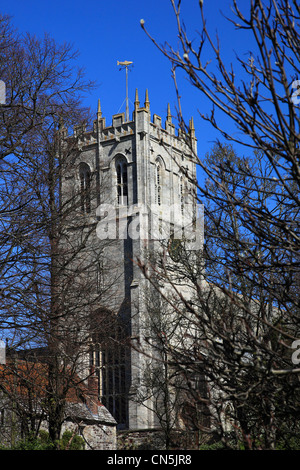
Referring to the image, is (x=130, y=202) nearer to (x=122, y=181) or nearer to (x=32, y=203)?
(x=122, y=181)

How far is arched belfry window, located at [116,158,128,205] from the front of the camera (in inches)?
1688

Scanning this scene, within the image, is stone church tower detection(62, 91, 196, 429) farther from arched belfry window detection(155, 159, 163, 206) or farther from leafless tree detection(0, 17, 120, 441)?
leafless tree detection(0, 17, 120, 441)

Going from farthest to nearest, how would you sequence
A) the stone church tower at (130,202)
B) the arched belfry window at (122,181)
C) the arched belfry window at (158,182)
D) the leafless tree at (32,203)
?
the arched belfry window at (158,182) < the arched belfry window at (122,181) < the stone church tower at (130,202) < the leafless tree at (32,203)

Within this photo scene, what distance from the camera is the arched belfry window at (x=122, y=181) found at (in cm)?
4288

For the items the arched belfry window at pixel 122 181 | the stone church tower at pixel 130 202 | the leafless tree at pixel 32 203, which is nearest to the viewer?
the leafless tree at pixel 32 203

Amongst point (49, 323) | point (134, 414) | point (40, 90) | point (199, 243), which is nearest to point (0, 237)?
point (49, 323)

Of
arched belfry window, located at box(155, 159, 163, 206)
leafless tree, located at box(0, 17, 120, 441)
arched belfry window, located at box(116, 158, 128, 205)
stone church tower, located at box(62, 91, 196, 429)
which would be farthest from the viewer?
arched belfry window, located at box(155, 159, 163, 206)

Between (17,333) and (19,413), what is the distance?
349cm

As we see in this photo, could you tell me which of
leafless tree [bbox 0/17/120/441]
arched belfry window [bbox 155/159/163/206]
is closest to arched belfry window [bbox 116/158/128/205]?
arched belfry window [bbox 155/159/163/206]

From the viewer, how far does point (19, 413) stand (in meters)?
14.9

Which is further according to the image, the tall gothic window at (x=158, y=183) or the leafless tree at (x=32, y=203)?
the tall gothic window at (x=158, y=183)

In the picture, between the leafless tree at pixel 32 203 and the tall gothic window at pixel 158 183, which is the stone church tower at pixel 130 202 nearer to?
the tall gothic window at pixel 158 183

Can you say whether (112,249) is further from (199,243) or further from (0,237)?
(0,237)

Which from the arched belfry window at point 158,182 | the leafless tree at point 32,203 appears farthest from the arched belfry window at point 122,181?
the leafless tree at point 32,203
